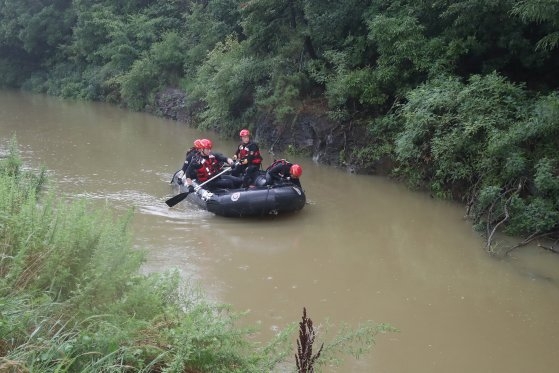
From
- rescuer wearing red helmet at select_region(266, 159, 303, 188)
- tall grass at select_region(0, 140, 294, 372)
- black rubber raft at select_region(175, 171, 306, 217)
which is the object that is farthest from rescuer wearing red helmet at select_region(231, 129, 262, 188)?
tall grass at select_region(0, 140, 294, 372)

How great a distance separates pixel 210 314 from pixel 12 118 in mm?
19650

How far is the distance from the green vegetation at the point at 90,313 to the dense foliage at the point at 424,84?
597 centimetres

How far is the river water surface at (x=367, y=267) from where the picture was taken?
5684 mm

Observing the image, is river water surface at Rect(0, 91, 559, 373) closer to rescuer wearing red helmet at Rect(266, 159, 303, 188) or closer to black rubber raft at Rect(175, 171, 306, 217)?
black rubber raft at Rect(175, 171, 306, 217)

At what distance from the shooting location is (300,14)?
14.9 metres

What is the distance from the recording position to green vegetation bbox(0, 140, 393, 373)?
324 cm

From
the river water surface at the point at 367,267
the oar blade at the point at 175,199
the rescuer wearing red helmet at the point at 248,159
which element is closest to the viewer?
the river water surface at the point at 367,267

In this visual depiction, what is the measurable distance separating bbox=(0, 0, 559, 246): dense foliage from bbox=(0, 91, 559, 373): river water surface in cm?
76

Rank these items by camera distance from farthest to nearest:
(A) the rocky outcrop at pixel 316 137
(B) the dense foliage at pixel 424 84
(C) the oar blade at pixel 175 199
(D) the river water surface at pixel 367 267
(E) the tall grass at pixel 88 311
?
1. (A) the rocky outcrop at pixel 316 137
2. (C) the oar blade at pixel 175 199
3. (B) the dense foliage at pixel 424 84
4. (D) the river water surface at pixel 367 267
5. (E) the tall grass at pixel 88 311

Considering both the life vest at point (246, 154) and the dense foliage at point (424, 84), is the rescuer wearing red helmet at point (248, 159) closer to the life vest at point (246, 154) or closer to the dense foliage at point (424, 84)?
the life vest at point (246, 154)

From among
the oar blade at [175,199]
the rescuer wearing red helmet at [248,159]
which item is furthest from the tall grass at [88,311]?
the rescuer wearing red helmet at [248,159]

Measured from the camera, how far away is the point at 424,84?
11609mm

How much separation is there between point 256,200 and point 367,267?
2392 mm

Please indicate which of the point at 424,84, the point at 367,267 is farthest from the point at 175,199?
→ the point at 424,84
